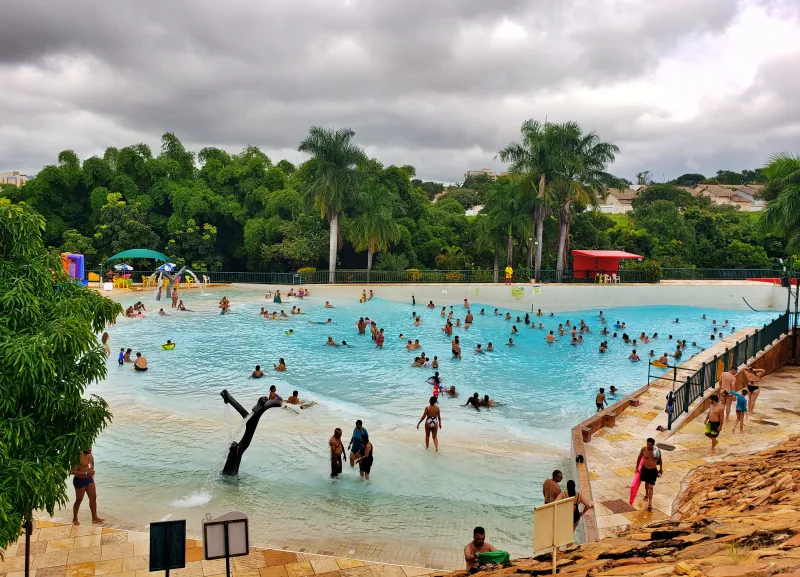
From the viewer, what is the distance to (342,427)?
15.7 metres

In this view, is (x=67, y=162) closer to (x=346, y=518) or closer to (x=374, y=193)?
(x=374, y=193)

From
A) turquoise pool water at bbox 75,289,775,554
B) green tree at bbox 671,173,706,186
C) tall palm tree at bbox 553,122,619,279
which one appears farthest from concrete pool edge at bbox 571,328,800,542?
green tree at bbox 671,173,706,186

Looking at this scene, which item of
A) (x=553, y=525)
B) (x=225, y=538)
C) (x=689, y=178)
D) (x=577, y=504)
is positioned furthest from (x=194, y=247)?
(x=689, y=178)

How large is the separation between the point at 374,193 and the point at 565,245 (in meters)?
16.7

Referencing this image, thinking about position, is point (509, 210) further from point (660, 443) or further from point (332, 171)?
point (660, 443)

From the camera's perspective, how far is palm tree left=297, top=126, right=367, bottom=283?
1695 inches

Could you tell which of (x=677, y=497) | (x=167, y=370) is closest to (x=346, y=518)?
(x=677, y=497)

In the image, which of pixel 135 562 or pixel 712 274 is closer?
pixel 135 562

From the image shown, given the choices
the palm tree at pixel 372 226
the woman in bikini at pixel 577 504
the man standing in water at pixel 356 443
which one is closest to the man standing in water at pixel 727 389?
the woman in bikini at pixel 577 504

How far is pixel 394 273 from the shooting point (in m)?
45.0

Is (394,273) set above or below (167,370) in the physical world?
above

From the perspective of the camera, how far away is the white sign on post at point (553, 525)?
5121 millimetres

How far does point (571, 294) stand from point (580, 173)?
1016cm

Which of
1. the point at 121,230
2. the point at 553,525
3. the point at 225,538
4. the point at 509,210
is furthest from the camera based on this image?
the point at 121,230
